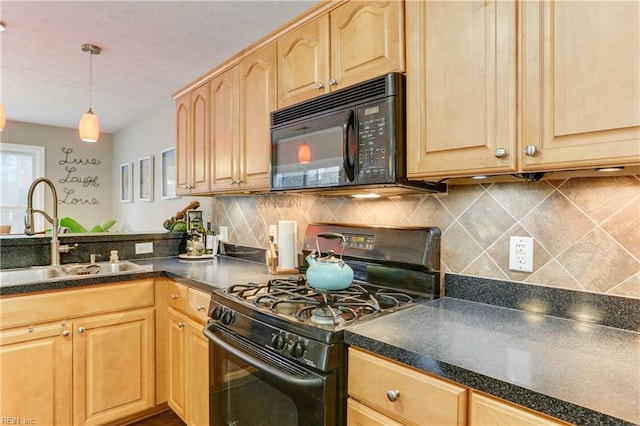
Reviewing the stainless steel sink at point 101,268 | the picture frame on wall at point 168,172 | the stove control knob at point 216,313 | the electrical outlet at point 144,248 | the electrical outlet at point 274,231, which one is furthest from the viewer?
the picture frame on wall at point 168,172

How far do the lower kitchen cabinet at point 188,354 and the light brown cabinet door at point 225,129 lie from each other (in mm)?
683

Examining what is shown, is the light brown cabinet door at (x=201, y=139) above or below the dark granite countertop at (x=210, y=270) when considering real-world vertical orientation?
above

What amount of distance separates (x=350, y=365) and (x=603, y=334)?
2.37 ft

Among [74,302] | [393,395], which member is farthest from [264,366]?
[74,302]

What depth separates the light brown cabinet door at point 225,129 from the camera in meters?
2.21

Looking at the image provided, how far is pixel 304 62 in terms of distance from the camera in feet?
5.70

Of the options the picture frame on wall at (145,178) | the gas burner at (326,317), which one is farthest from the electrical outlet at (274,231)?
the picture frame on wall at (145,178)

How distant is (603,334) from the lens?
1.08 metres

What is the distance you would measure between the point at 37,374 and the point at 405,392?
5.85 feet

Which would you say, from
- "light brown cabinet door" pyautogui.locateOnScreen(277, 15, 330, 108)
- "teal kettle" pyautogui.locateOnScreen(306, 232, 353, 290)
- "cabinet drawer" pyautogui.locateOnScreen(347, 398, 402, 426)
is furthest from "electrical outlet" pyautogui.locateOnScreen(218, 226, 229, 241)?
"cabinet drawer" pyautogui.locateOnScreen(347, 398, 402, 426)

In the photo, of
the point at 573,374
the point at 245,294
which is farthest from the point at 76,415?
the point at 573,374

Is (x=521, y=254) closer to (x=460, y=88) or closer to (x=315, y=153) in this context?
(x=460, y=88)

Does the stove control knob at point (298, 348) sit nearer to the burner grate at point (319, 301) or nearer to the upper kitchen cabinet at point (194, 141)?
the burner grate at point (319, 301)

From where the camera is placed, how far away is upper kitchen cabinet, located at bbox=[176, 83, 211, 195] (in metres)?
2.47
